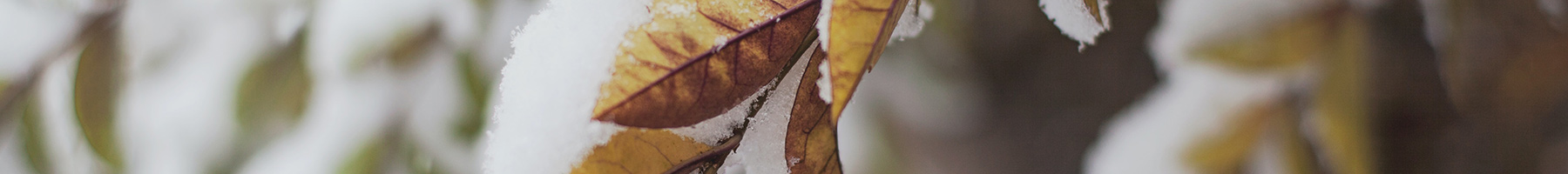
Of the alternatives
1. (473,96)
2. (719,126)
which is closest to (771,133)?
(719,126)

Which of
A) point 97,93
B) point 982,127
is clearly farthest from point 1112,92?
point 97,93

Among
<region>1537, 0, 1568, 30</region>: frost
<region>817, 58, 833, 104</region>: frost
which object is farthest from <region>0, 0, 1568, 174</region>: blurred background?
<region>817, 58, 833, 104</region>: frost

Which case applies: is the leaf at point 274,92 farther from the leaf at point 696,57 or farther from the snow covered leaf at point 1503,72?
the snow covered leaf at point 1503,72

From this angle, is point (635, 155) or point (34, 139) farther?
point (34, 139)

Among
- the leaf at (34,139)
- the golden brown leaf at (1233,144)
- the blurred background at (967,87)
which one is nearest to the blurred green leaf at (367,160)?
the blurred background at (967,87)

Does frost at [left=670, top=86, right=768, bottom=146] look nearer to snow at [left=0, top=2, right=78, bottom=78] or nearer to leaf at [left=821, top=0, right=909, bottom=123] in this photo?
leaf at [left=821, top=0, right=909, bottom=123]

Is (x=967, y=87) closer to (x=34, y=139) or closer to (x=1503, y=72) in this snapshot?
(x=1503, y=72)
